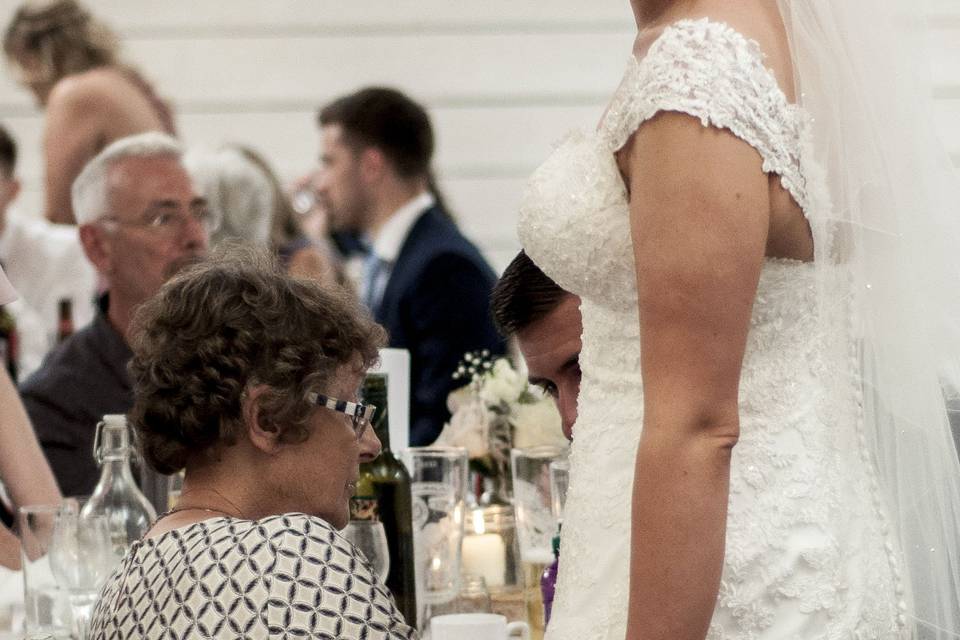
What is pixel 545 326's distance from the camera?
2.20 m

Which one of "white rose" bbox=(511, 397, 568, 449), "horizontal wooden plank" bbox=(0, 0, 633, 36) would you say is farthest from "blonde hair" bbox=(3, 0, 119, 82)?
"white rose" bbox=(511, 397, 568, 449)

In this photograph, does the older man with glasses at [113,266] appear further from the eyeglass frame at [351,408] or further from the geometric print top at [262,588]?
the geometric print top at [262,588]

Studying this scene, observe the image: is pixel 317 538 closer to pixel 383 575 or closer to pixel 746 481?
pixel 746 481

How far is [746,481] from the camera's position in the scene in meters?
1.63

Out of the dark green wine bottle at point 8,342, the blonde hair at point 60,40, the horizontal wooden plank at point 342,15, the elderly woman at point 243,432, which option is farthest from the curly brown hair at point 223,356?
the horizontal wooden plank at point 342,15

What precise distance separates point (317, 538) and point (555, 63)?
5954 millimetres

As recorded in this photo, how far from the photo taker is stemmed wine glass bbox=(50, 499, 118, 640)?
2.24 metres

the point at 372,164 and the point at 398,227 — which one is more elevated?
the point at 372,164

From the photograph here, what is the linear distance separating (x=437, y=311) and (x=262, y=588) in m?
3.34

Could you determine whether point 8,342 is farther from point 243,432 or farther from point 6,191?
point 243,432

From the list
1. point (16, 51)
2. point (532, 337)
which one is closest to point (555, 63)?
point (16, 51)

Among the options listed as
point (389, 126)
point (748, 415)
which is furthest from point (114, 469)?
point (389, 126)

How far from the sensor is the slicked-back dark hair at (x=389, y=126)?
579 cm

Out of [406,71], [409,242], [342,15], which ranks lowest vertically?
[409,242]
